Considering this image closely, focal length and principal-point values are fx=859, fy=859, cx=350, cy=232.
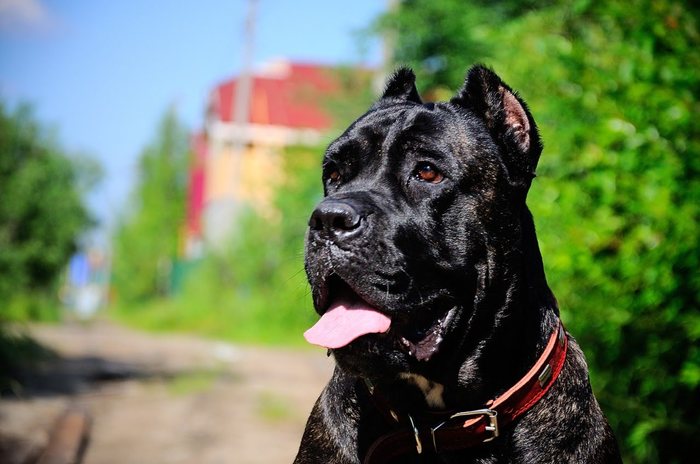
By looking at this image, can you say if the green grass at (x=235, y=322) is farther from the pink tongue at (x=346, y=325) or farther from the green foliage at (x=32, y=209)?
the pink tongue at (x=346, y=325)

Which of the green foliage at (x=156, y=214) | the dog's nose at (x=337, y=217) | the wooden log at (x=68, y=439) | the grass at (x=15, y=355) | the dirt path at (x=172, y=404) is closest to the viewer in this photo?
the dog's nose at (x=337, y=217)

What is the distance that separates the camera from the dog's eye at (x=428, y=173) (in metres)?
2.98

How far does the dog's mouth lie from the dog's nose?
17cm

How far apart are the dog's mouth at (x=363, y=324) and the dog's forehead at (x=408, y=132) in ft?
1.80

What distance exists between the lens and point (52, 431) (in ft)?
21.3

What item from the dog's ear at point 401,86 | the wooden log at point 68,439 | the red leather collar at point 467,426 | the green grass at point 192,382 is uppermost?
the dog's ear at point 401,86

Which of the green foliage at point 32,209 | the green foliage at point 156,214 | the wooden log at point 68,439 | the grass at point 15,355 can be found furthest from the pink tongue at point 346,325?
the green foliage at point 156,214

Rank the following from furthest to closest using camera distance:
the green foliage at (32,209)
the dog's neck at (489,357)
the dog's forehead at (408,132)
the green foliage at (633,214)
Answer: the green foliage at (32,209), the green foliage at (633,214), the dog's forehead at (408,132), the dog's neck at (489,357)

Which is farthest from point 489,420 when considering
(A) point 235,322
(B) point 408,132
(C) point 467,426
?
(A) point 235,322

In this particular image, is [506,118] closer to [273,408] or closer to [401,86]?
[401,86]

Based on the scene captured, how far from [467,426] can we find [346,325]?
1.68 ft

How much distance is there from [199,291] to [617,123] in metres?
18.7

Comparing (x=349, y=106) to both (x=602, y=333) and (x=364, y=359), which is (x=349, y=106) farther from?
(x=364, y=359)

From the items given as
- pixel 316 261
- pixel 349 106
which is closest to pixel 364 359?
pixel 316 261
